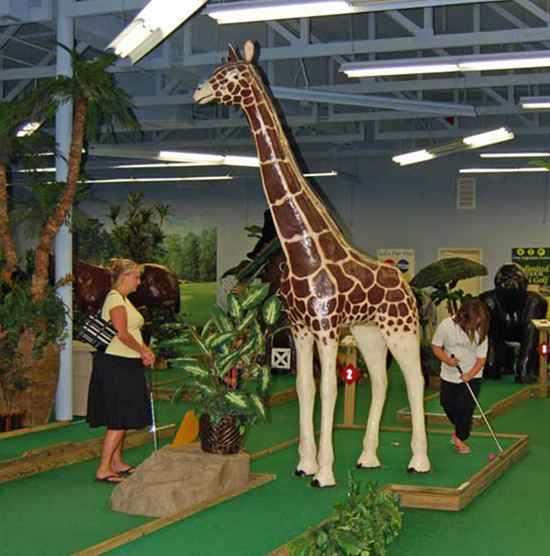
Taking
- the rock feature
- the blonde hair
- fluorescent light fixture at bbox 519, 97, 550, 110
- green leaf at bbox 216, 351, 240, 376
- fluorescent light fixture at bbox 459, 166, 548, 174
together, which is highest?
fluorescent light fixture at bbox 519, 97, 550, 110

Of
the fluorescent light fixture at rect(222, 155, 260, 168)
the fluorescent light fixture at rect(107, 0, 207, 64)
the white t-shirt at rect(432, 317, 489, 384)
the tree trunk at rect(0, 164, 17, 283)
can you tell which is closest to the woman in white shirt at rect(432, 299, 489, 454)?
the white t-shirt at rect(432, 317, 489, 384)

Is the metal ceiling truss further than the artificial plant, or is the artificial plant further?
the metal ceiling truss

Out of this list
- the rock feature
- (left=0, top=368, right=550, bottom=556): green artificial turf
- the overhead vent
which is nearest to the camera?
(left=0, top=368, right=550, bottom=556): green artificial turf

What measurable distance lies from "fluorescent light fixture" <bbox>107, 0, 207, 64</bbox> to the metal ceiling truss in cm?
168

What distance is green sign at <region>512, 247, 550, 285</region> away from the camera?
2080 cm

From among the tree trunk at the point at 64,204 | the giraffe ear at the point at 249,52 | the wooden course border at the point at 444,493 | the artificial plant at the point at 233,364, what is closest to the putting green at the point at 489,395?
the wooden course border at the point at 444,493

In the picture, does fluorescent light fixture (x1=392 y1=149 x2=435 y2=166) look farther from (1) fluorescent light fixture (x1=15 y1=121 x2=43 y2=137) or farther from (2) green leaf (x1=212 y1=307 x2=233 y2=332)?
(2) green leaf (x1=212 y1=307 x2=233 y2=332)

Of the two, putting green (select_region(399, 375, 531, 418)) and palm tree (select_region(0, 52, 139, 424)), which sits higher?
palm tree (select_region(0, 52, 139, 424))

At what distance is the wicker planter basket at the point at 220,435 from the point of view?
7.28m

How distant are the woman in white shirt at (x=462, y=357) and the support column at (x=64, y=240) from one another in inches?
140

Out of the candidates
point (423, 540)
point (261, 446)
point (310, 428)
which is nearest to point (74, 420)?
point (261, 446)

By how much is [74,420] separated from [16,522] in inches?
143

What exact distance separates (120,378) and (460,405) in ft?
9.54

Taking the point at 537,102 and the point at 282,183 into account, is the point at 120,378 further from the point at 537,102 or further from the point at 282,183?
the point at 537,102
